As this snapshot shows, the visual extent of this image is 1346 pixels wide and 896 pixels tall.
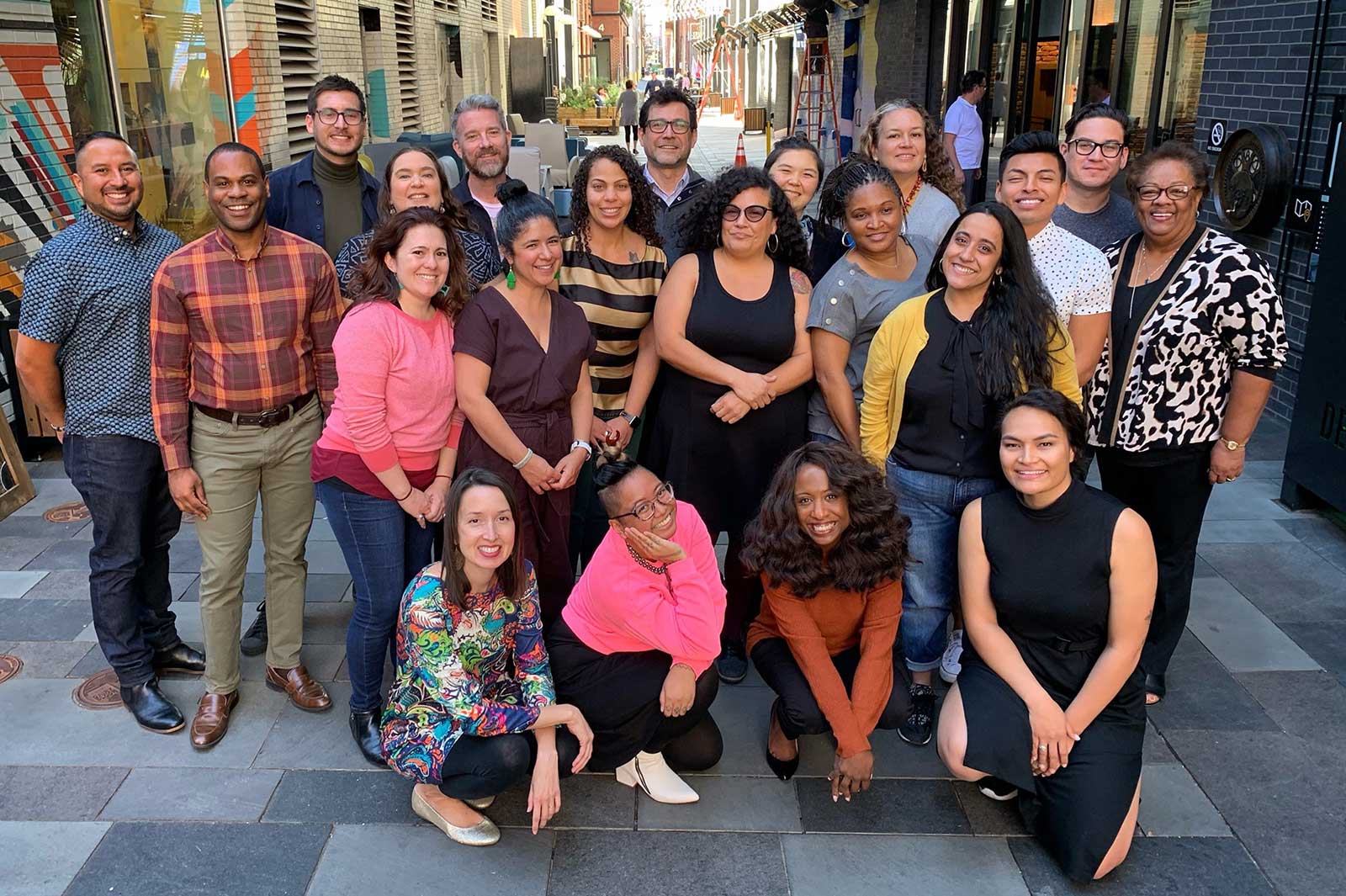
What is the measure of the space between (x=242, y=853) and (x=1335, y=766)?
3436mm

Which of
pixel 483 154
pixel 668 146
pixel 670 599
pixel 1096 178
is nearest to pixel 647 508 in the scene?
pixel 670 599

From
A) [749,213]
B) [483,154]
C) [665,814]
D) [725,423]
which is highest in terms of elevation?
[483,154]

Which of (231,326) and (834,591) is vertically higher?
(231,326)

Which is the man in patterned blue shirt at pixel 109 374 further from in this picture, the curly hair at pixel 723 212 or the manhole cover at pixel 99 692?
the curly hair at pixel 723 212

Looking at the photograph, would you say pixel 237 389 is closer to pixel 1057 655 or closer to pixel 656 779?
pixel 656 779

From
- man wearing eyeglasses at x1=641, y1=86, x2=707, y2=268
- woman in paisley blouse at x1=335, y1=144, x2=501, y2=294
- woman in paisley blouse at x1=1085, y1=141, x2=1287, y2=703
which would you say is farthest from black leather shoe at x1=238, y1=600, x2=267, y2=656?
woman in paisley blouse at x1=1085, y1=141, x2=1287, y2=703

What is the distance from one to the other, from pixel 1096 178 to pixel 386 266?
2.65m

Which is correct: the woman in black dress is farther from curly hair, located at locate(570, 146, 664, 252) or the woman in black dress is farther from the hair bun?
the hair bun

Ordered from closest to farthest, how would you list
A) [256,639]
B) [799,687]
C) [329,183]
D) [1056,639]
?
[1056,639] → [799,687] → [256,639] → [329,183]

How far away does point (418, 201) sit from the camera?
12.9 ft

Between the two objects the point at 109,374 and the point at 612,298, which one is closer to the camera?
the point at 109,374

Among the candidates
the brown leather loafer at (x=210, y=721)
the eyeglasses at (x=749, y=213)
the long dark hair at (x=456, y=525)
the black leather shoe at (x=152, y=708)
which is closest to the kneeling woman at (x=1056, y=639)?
the eyeglasses at (x=749, y=213)

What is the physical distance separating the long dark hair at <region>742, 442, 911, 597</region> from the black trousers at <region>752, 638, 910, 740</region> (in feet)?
0.89

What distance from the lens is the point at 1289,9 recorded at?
6543 mm
